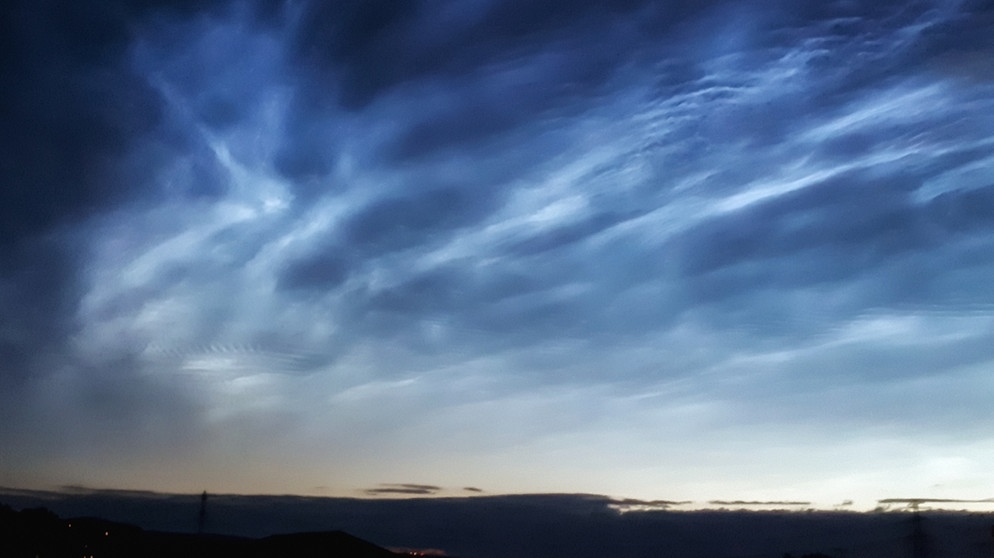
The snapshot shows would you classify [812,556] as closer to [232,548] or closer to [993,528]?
[993,528]

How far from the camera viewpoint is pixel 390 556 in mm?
67812

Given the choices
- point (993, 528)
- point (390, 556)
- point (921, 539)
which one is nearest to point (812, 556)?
point (921, 539)

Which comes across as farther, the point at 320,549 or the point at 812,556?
the point at 812,556

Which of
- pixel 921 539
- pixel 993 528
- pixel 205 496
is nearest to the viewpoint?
pixel 993 528

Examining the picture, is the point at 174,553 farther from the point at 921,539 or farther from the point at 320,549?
the point at 921,539

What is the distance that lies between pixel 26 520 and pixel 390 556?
41859 mm

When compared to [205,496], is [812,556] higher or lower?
lower

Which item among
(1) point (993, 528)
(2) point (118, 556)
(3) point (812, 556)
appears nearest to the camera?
(2) point (118, 556)

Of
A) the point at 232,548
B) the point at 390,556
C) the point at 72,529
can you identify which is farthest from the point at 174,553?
the point at 72,529

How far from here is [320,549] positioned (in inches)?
2598

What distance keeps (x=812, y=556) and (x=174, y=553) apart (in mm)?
94259

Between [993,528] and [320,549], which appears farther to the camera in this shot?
[993,528]

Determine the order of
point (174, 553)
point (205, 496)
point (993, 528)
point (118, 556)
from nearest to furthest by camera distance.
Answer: point (174, 553), point (118, 556), point (993, 528), point (205, 496)

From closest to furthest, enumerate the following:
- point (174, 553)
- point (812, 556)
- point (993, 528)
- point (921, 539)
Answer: point (174, 553), point (993, 528), point (921, 539), point (812, 556)
